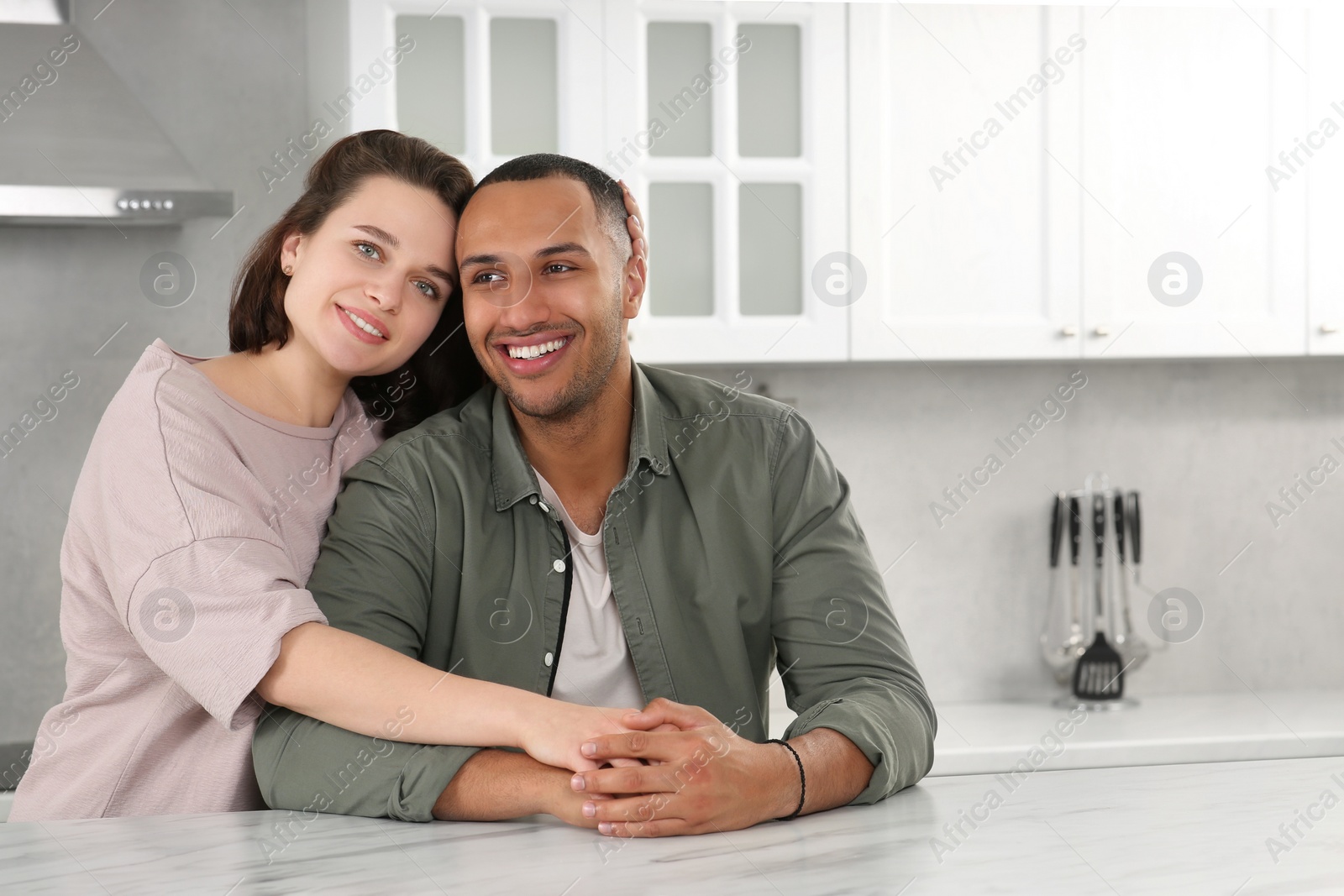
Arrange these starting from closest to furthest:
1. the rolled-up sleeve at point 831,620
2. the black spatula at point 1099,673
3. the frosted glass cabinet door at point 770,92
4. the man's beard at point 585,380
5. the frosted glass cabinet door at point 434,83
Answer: the rolled-up sleeve at point 831,620, the man's beard at point 585,380, the frosted glass cabinet door at point 434,83, the frosted glass cabinet door at point 770,92, the black spatula at point 1099,673

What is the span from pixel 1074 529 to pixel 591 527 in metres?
Result: 1.70

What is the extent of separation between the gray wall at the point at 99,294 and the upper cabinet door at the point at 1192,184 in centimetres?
173

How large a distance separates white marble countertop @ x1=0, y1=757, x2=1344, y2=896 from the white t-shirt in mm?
336

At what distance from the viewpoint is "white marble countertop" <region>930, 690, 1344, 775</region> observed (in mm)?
2295

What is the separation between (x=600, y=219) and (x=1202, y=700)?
2.11 metres

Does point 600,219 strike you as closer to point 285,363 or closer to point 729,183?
point 285,363

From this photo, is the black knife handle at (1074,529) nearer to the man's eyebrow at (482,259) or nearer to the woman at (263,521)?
the woman at (263,521)

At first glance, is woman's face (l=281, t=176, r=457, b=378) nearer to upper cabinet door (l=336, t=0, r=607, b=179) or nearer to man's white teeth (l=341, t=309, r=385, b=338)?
man's white teeth (l=341, t=309, r=385, b=338)

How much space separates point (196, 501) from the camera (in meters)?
1.15

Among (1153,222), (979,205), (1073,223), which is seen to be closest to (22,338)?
(979,205)

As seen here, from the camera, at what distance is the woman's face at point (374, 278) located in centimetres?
137

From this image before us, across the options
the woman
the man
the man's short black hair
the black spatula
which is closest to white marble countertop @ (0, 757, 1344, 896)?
the woman

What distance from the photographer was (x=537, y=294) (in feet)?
4.55

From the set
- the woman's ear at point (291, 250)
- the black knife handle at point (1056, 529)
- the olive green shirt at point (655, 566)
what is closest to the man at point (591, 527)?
the olive green shirt at point (655, 566)
